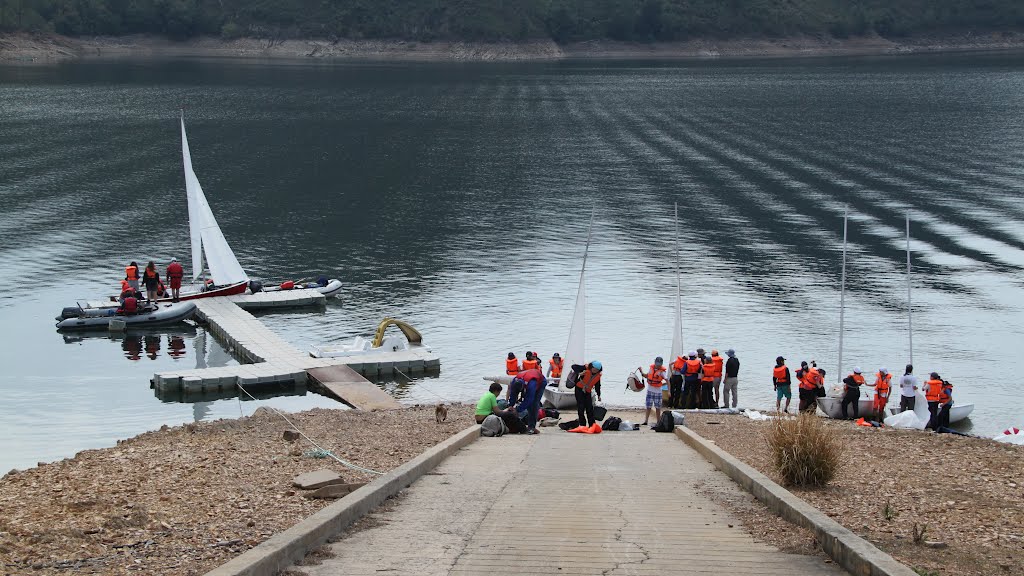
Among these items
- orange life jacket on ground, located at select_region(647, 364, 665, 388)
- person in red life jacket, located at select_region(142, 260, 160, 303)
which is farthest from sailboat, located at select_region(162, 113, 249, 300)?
orange life jacket on ground, located at select_region(647, 364, 665, 388)

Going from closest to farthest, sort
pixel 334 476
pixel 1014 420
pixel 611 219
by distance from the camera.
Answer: pixel 334 476
pixel 1014 420
pixel 611 219

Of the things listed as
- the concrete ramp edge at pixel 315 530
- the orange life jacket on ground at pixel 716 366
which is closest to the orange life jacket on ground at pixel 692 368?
the orange life jacket on ground at pixel 716 366

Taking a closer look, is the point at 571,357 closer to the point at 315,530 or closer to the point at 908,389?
the point at 908,389

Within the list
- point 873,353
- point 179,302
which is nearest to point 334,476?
point 873,353

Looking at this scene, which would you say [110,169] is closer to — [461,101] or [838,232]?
[838,232]

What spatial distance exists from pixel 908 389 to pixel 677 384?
574cm

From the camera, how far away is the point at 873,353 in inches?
1497

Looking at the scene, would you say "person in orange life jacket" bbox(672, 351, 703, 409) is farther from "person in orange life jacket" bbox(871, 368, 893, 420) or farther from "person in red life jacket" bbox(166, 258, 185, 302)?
"person in red life jacket" bbox(166, 258, 185, 302)

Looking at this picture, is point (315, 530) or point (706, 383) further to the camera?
point (706, 383)

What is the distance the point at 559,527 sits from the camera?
11898 mm

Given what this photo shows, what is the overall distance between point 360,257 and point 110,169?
30745 mm

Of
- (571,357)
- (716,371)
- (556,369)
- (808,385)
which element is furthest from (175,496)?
(556,369)

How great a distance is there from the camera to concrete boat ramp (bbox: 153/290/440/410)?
110ft

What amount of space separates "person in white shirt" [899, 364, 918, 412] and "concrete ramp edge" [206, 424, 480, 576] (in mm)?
18203
